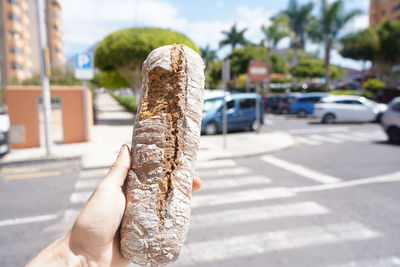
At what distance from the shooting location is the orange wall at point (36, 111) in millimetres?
11414

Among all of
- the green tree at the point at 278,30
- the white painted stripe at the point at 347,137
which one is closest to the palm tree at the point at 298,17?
the green tree at the point at 278,30

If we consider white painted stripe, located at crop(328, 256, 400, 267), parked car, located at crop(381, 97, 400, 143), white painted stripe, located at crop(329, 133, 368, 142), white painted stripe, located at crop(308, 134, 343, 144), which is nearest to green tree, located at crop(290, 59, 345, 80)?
white painted stripe, located at crop(329, 133, 368, 142)

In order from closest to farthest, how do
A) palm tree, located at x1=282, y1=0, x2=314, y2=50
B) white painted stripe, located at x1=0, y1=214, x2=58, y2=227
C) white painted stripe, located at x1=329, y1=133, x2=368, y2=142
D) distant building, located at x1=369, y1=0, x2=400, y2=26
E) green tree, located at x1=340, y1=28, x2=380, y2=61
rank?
white painted stripe, located at x1=0, y1=214, x2=58, y2=227 < white painted stripe, located at x1=329, y1=133, x2=368, y2=142 < green tree, located at x1=340, y1=28, x2=380, y2=61 < palm tree, located at x1=282, y1=0, x2=314, y2=50 < distant building, located at x1=369, y1=0, x2=400, y2=26

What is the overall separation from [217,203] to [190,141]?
4521 mm

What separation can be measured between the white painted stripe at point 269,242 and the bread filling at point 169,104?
2.63 meters

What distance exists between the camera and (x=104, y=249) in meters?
1.84

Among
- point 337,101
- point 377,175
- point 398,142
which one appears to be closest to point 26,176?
point 377,175

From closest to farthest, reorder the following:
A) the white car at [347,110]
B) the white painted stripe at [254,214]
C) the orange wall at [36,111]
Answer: the white painted stripe at [254,214] < the orange wall at [36,111] < the white car at [347,110]

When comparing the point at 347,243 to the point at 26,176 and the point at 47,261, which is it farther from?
the point at 26,176

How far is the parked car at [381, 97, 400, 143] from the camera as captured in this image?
40.1ft

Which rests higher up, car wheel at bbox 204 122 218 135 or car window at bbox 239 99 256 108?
car window at bbox 239 99 256 108

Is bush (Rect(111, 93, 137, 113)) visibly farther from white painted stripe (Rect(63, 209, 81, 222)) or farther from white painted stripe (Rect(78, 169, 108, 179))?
white painted stripe (Rect(63, 209, 81, 222))

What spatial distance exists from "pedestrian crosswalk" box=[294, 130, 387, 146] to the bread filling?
1190 centimetres

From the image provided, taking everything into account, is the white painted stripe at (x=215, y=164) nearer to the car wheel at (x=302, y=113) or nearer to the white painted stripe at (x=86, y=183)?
the white painted stripe at (x=86, y=183)
